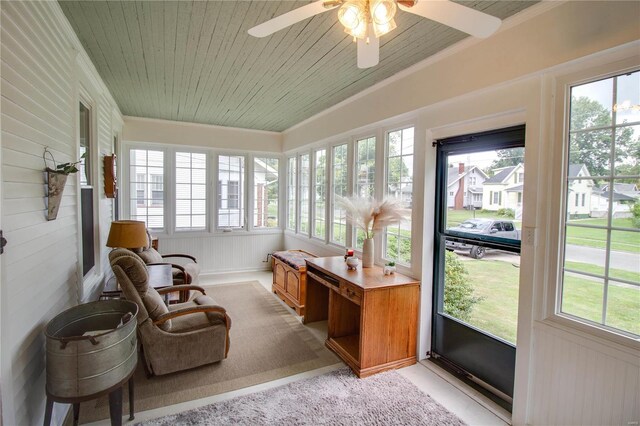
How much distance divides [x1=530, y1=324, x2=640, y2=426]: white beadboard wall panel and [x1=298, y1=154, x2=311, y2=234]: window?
382cm

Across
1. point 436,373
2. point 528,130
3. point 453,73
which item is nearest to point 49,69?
point 453,73

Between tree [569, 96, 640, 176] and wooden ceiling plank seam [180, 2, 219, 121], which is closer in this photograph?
tree [569, 96, 640, 176]

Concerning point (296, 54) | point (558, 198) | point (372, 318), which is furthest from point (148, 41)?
point (558, 198)

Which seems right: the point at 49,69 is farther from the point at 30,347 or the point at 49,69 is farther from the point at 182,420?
the point at 182,420

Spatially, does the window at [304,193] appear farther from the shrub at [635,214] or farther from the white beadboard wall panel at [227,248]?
the shrub at [635,214]

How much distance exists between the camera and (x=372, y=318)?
2631 mm

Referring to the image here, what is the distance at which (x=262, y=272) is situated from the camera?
6039 mm

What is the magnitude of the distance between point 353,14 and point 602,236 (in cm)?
181

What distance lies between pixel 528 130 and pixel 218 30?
2262 mm

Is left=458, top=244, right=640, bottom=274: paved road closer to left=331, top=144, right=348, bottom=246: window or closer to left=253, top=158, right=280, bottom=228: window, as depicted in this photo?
left=331, top=144, right=348, bottom=246: window

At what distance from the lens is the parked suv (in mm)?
2340

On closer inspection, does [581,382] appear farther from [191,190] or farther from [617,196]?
[191,190]

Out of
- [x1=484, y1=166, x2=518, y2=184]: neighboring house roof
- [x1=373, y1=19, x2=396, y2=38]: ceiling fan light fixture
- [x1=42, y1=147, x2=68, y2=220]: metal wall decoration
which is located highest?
[x1=373, y1=19, x2=396, y2=38]: ceiling fan light fixture

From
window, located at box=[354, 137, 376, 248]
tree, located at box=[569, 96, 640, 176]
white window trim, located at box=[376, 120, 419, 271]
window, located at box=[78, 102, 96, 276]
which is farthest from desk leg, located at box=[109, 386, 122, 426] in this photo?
tree, located at box=[569, 96, 640, 176]
